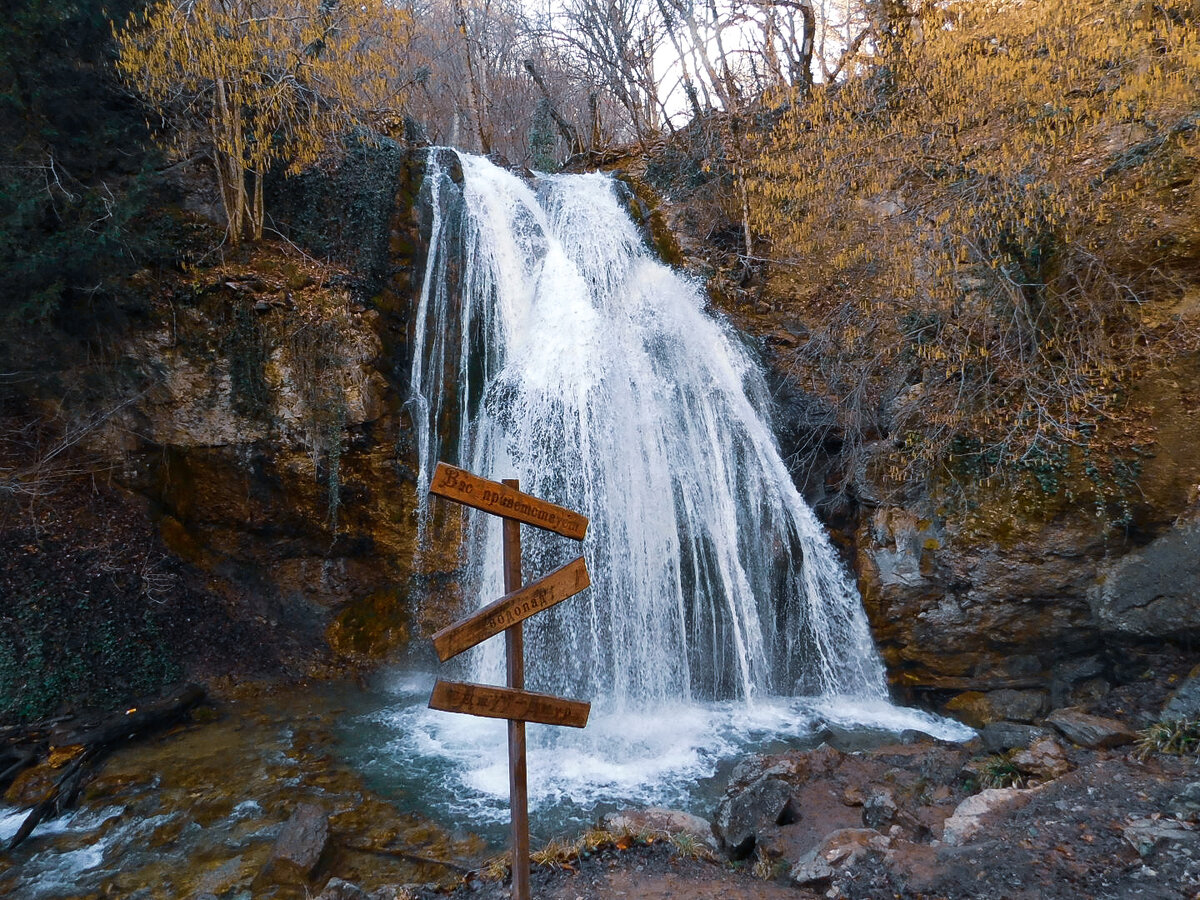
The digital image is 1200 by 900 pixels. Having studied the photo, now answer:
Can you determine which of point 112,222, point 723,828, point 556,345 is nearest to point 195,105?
point 112,222

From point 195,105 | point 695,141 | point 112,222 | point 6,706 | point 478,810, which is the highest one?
point 695,141

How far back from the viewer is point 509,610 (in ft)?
9.36

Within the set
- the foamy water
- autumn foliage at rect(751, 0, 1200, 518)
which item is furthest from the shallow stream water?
autumn foliage at rect(751, 0, 1200, 518)

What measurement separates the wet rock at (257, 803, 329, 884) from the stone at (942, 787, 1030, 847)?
4258 mm

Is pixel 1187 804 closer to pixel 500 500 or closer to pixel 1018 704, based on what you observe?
pixel 1018 704

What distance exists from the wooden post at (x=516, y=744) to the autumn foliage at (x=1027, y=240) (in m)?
5.47

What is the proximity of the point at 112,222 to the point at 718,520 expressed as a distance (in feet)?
24.6

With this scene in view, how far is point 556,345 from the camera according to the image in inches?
332

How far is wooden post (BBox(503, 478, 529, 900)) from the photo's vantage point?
2.96 m

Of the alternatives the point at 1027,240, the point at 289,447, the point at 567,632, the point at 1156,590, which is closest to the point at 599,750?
the point at 567,632

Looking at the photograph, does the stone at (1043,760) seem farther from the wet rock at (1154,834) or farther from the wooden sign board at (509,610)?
the wooden sign board at (509,610)

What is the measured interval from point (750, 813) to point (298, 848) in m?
3.26

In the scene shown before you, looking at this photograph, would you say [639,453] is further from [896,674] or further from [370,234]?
[370,234]

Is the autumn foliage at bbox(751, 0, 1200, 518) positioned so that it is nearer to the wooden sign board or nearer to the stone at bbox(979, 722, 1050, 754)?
the stone at bbox(979, 722, 1050, 754)
